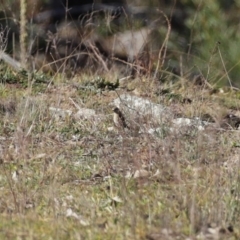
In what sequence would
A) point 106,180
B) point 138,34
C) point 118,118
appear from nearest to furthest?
1. point 106,180
2. point 118,118
3. point 138,34

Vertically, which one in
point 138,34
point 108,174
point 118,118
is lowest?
point 138,34

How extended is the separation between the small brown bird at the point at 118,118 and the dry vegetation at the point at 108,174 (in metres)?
0.07

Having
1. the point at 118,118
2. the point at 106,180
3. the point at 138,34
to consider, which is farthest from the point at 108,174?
the point at 138,34

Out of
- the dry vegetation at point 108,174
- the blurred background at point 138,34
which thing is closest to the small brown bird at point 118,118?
the dry vegetation at point 108,174

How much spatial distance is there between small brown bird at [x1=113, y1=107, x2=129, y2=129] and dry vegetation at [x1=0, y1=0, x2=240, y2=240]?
7cm

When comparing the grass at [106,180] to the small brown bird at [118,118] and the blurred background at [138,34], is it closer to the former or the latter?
the small brown bird at [118,118]

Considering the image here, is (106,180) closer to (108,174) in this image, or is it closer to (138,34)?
(108,174)

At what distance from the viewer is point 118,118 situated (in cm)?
648

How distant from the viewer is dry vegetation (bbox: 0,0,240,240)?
174 inches

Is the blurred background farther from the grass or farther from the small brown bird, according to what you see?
the grass

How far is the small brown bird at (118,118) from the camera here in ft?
21.0

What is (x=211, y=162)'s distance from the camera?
5188 millimetres

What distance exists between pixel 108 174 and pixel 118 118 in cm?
115

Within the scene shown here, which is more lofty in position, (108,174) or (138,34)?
(108,174)
